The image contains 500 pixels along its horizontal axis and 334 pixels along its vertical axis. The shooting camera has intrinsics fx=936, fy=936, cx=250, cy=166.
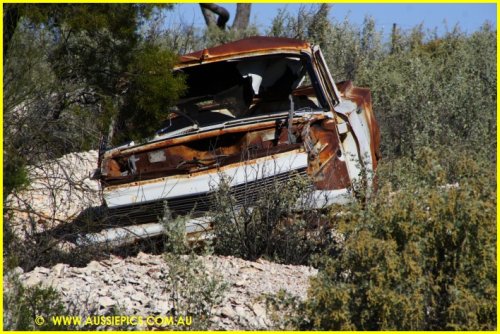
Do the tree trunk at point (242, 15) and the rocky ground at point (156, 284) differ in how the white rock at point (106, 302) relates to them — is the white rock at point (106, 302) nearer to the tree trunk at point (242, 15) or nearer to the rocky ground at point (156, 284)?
the rocky ground at point (156, 284)

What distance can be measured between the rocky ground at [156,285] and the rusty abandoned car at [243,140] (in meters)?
0.55

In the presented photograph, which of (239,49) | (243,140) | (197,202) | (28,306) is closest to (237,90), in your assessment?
(239,49)

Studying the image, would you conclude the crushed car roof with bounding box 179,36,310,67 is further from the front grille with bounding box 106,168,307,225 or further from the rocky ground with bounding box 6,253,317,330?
the rocky ground with bounding box 6,253,317,330

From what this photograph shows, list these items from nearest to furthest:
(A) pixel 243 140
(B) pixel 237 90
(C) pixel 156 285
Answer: (C) pixel 156 285 → (A) pixel 243 140 → (B) pixel 237 90

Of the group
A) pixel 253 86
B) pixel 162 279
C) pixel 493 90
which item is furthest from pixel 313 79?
pixel 493 90

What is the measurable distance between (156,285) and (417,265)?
1995 millimetres

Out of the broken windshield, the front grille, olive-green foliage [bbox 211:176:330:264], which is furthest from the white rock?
the broken windshield

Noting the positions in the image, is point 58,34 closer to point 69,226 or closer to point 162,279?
point 69,226

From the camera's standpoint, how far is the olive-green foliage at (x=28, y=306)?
18.4ft

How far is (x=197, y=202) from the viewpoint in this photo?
25.2 ft

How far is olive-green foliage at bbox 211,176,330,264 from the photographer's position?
7.61 m

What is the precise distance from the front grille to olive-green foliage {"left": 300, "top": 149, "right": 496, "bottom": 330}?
1.80 metres

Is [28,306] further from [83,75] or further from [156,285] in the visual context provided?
[83,75]

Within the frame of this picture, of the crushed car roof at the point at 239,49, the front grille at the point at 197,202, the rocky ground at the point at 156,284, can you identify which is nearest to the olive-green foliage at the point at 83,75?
the crushed car roof at the point at 239,49
